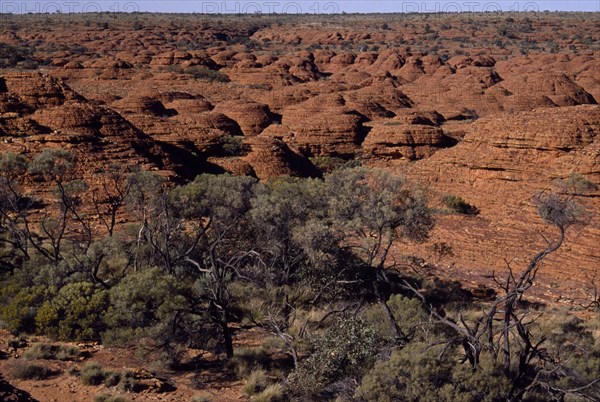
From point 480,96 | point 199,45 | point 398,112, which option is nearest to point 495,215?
point 398,112

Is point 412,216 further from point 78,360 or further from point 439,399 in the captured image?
point 78,360

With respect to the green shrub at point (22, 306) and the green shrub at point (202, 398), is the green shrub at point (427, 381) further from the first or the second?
the green shrub at point (22, 306)

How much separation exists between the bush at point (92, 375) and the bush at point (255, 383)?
2.29m

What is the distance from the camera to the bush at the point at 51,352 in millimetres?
10289

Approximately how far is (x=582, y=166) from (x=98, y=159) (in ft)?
51.9

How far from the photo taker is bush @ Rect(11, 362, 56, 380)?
9.58 metres

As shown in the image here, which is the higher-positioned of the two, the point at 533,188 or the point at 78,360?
the point at 533,188

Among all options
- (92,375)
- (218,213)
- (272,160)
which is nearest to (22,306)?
(92,375)

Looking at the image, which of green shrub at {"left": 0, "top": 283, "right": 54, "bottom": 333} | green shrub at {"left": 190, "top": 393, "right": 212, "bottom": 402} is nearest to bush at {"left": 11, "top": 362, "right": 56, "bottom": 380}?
green shrub at {"left": 0, "top": 283, "right": 54, "bottom": 333}

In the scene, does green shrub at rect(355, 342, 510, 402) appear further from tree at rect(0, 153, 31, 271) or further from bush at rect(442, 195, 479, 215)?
bush at rect(442, 195, 479, 215)

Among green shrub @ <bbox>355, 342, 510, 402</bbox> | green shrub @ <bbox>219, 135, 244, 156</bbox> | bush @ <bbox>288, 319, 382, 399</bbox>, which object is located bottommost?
bush @ <bbox>288, 319, 382, 399</bbox>

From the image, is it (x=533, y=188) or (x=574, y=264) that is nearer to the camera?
(x=574, y=264)

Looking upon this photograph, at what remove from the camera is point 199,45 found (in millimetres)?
94438

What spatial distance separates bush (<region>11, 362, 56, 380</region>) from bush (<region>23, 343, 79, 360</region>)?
449 millimetres
